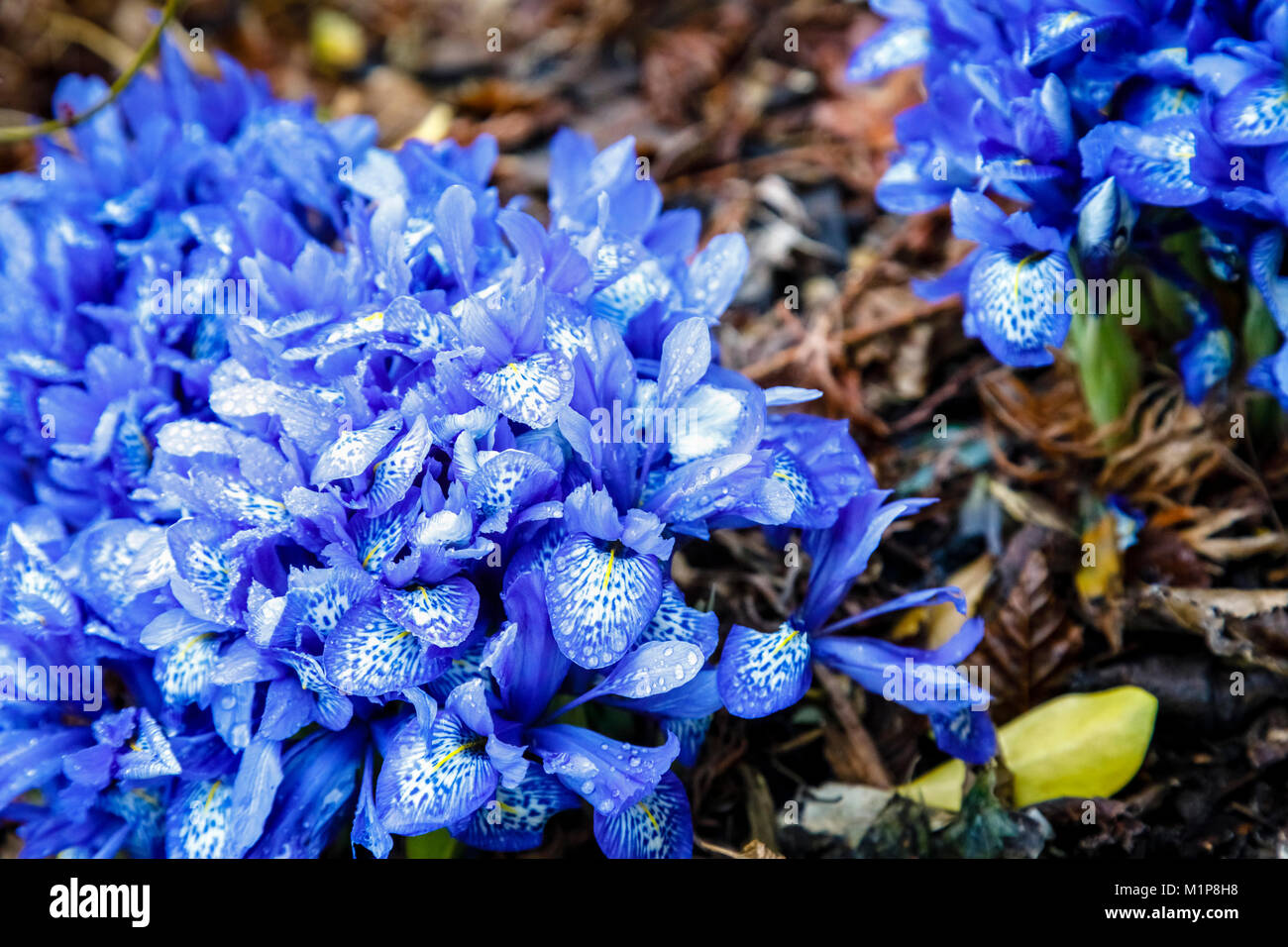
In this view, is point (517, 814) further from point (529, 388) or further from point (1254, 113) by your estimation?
point (1254, 113)

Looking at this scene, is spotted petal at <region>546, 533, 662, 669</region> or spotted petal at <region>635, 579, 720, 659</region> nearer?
spotted petal at <region>546, 533, 662, 669</region>

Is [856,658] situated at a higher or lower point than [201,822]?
higher

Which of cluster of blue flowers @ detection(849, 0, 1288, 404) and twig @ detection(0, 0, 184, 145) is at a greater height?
twig @ detection(0, 0, 184, 145)

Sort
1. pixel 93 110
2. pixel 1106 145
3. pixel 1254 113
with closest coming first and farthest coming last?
pixel 1254 113 → pixel 1106 145 → pixel 93 110

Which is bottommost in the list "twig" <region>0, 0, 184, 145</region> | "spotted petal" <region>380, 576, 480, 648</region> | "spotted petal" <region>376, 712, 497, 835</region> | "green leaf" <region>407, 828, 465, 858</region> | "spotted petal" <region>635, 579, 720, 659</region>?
"green leaf" <region>407, 828, 465, 858</region>

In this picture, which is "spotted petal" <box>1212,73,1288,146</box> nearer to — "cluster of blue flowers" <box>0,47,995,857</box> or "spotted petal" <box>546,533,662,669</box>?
"cluster of blue flowers" <box>0,47,995,857</box>

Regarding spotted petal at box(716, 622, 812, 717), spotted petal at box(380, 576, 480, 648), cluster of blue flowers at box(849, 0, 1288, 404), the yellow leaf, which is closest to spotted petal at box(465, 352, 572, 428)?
spotted petal at box(380, 576, 480, 648)

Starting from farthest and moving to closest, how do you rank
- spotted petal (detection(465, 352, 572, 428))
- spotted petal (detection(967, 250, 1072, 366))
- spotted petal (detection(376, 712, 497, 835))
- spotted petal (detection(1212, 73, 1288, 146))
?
spotted petal (detection(967, 250, 1072, 366)) < spotted petal (detection(1212, 73, 1288, 146)) < spotted petal (detection(465, 352, 572, 428)) < spotted petal (detection(376, 712, 497, 835))

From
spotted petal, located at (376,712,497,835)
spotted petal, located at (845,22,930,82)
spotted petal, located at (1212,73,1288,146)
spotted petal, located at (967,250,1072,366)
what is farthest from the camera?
spotted petal, located at (845,22,930,82)

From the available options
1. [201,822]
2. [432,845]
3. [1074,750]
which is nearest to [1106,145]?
[1074,750]
